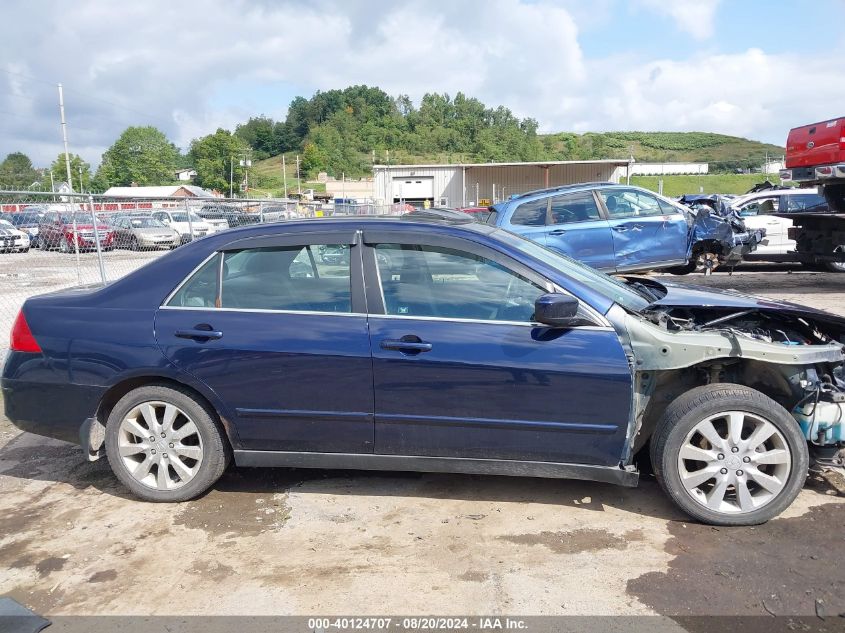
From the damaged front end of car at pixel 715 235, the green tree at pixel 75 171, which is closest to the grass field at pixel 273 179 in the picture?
the green tree at pixel 75 171

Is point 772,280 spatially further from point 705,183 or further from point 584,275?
point 705,183

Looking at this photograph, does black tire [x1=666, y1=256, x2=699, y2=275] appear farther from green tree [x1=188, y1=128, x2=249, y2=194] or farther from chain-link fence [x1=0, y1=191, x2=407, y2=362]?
green tree [x1=188, y1=128, x2=249, y2=194]

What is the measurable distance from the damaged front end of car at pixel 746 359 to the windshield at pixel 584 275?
0.12m

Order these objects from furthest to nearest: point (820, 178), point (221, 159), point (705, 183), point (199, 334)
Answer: point (221, 159) < point (705, 183) < point (820, 178) < point (199, 334)

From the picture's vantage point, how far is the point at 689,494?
353 centimetres

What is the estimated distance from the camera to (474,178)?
156ft

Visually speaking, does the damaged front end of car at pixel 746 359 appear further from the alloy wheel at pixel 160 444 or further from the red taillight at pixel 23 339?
the red taillight at pixel 23 339

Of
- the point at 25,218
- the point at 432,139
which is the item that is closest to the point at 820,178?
the point at 25,218

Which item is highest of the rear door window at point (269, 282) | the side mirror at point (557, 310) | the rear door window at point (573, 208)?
the rear door window at point (573, 208)

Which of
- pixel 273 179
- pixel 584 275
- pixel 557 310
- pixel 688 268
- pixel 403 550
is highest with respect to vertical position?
pixel 273 179

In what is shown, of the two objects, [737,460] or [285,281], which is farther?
[285,281]

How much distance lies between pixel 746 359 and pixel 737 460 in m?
0.54

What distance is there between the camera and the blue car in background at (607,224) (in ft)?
32.0

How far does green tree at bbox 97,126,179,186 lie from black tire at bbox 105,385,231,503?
121 metres
